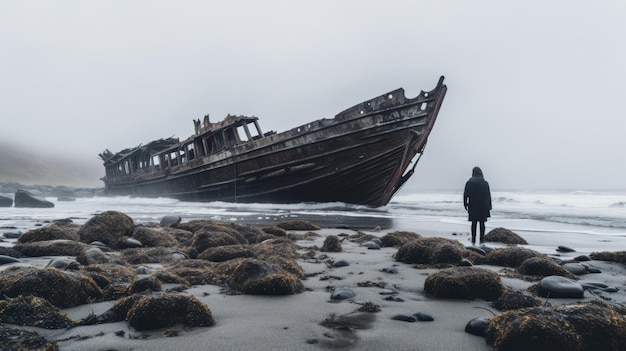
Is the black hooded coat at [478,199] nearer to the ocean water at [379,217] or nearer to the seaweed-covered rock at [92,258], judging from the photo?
the ocean water at [379,217]

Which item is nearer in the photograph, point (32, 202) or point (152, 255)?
point (152, 255)

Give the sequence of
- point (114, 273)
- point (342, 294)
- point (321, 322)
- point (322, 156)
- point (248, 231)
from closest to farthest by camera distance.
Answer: point (321, 322) → point (342, 294) → point (114, 273) → point (248, 231) → point (322, 156)

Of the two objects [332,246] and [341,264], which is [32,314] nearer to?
[341,264]

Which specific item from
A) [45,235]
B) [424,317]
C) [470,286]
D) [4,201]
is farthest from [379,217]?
[4,201]

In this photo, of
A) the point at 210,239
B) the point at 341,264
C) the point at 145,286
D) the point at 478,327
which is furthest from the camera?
the point at 210,239

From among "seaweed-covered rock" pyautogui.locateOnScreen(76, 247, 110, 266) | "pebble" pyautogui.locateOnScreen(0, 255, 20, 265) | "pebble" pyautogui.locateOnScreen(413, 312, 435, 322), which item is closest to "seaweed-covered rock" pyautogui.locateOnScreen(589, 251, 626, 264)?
"pebble" pyautogui.locateOnScreen(413, 312, 435, 322)

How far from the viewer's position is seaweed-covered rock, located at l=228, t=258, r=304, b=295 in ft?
12.3

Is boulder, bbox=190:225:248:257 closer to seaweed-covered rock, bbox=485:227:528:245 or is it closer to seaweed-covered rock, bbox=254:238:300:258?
seaweed-covered rock, bbox=254:238:300:258

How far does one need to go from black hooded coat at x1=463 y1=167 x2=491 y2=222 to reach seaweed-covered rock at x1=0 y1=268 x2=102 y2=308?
24.1 ft

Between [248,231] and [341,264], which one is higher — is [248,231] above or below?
above

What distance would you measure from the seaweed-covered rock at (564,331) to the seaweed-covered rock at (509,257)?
317 cm

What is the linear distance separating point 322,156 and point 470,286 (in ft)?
50.9

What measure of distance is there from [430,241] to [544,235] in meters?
6.15

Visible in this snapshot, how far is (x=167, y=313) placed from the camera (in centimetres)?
276
